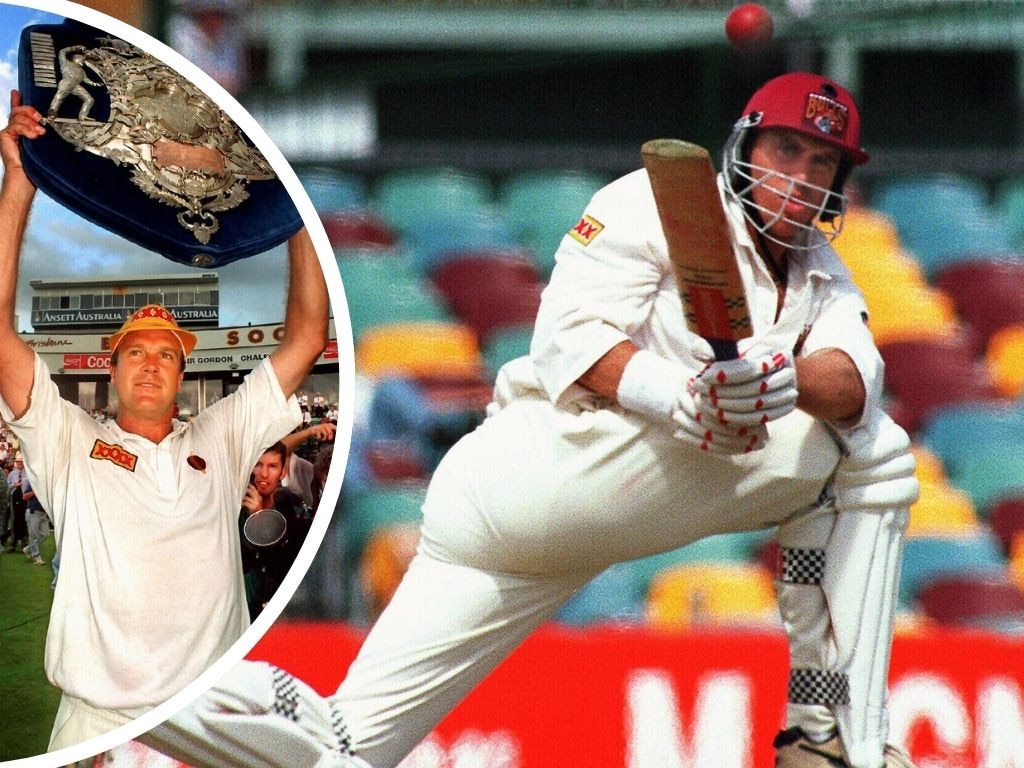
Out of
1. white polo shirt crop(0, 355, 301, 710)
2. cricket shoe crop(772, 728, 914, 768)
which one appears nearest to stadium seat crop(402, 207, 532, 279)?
white polo shirt crop(0, 355, 301, 710)

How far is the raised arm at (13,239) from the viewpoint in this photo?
2.93 m

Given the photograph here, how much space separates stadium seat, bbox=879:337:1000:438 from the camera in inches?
151

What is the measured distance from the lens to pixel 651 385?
2791 mm

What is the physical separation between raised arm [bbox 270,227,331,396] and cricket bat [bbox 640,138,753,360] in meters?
0.74

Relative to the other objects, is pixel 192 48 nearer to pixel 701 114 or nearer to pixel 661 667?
pixel 701 114

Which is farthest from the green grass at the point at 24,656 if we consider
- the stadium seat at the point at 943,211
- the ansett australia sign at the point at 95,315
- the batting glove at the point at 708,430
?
the stadium seat at the point at 943,211

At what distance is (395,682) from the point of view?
3.04 metres

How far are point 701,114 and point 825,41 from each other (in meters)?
0.34

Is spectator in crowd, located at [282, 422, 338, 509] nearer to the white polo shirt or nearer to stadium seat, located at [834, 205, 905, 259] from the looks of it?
the white polo shirt

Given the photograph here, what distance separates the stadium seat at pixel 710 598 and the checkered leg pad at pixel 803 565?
0.62 m

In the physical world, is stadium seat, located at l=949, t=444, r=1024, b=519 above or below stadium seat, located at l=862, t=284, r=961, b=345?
below

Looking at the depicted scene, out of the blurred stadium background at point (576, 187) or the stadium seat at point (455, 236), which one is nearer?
the blurred stadium background at point (576, 187)

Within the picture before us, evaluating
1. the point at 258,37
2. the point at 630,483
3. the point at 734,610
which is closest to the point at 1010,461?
the point at 734,610

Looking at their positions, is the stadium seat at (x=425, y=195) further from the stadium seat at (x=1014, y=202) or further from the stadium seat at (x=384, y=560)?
the stadium seat at (x=1014, y=202)
